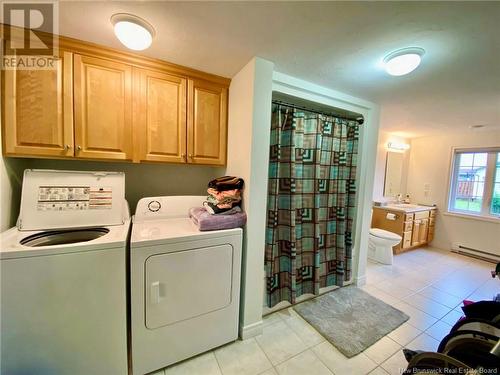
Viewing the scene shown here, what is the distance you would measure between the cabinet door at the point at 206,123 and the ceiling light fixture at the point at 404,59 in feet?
4.44

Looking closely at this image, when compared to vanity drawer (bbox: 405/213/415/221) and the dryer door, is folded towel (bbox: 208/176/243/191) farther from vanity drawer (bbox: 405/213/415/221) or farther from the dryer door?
vanity drawer (bbox: 405/213/415/221)

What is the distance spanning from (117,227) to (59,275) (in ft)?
1.45

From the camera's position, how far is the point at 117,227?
151 cm

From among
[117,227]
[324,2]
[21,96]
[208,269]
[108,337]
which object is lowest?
[108,337]

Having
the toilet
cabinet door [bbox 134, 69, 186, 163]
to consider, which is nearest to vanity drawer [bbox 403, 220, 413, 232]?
the toilet

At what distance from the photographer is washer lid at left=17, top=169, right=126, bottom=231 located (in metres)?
1.35

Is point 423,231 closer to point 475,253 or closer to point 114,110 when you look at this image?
point 475,253

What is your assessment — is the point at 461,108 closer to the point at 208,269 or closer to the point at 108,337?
the point at 208,269

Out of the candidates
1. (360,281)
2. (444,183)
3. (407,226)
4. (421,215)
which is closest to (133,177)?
(360,281)

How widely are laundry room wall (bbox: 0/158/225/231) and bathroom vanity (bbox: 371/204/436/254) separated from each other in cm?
331

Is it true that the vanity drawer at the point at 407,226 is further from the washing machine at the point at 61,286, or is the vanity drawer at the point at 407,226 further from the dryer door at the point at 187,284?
the washing machine at the point at 61,286

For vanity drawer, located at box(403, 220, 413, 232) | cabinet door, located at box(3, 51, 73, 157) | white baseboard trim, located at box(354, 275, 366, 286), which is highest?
cabinet door, located at box(3, 51, 73, 157)

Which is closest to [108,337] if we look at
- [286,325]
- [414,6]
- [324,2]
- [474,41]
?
[286,325]

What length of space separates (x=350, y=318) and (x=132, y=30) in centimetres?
292
